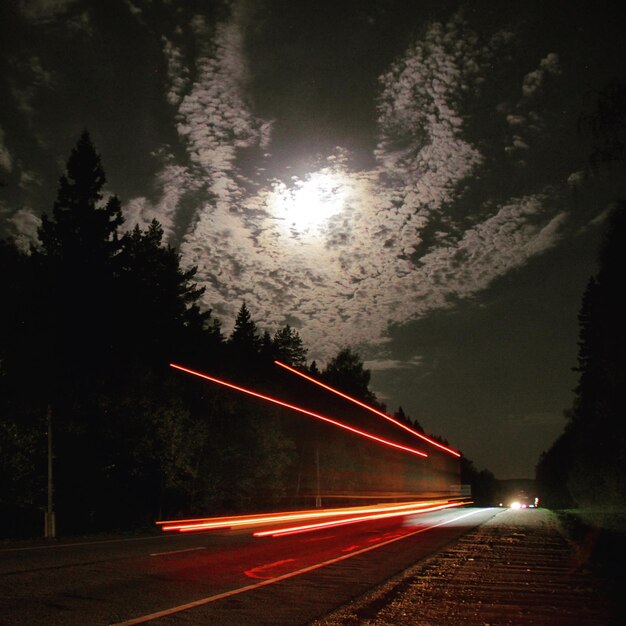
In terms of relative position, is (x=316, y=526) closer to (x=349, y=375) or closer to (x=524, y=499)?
(x=349, y=375)

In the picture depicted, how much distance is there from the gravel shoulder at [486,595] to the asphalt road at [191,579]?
1.80 ft

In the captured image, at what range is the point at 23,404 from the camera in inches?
1038

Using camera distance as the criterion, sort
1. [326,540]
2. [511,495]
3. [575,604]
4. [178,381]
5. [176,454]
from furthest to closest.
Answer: [511,495] → [178,381] → [176,454] → [326,540] → [575,604]

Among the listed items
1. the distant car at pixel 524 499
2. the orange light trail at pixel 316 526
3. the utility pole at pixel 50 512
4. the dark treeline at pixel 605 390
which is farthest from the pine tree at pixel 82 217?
the distant car at pixel 524 499

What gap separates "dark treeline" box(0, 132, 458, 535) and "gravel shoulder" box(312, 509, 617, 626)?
18.1 metres

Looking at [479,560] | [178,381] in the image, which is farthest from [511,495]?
[479,560]

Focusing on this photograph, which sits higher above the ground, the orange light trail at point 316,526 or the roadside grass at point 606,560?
the roadside grass at point 606,560

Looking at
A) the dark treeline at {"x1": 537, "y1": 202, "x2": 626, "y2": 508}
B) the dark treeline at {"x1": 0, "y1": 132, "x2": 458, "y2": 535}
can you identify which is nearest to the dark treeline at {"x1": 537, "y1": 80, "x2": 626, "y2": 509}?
the dark treeline at {"x1": 537, "y1": 202, "x2": 626, "y2": 508}

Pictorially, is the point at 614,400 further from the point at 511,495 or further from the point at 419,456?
the point at 511,495

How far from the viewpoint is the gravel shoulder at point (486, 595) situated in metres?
8.45

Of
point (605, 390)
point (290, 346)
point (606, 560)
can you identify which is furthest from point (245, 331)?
point (606, 560)

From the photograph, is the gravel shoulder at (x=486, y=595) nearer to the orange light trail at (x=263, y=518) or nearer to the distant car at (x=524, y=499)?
the orange light trail at (x=263, y=518)

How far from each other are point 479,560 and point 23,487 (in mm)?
18594

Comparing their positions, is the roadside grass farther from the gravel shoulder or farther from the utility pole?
the utility pole
